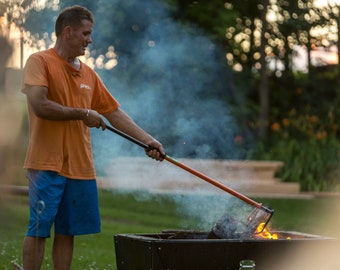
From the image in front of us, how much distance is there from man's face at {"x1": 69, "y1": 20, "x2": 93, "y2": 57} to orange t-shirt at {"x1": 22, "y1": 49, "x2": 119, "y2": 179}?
0.09 metres

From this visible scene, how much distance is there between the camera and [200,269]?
4.97 m

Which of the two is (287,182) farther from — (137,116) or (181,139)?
(137,116)

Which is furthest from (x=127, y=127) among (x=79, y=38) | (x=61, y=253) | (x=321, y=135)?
(x=321, y=135)

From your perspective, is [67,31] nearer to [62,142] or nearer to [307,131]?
[62,142]

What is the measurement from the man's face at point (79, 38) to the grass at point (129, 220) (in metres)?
1.92

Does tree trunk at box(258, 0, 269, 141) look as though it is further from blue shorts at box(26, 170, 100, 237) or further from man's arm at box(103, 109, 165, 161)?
blue shorts at box(26, 170, 100, 237)

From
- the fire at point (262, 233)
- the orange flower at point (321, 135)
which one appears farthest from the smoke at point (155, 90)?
the orange flower at point (321, 135)

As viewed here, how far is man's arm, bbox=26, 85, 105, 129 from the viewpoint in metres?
4.84

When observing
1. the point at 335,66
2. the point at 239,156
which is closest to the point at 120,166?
the point at 239,156

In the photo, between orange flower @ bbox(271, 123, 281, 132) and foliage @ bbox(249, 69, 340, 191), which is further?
orange flower @ bbox(271, 123, 281, 132)

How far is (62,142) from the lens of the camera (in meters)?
5.00

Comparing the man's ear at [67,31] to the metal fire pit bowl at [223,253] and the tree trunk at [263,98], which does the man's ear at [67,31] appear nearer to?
the metal fire pit bowl at [223,253]

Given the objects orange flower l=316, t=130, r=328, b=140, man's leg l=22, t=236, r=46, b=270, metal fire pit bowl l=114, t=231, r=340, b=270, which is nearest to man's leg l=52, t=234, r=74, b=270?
man's leg l=22, t=236, r=46, b=270

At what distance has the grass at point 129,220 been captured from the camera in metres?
7.18
